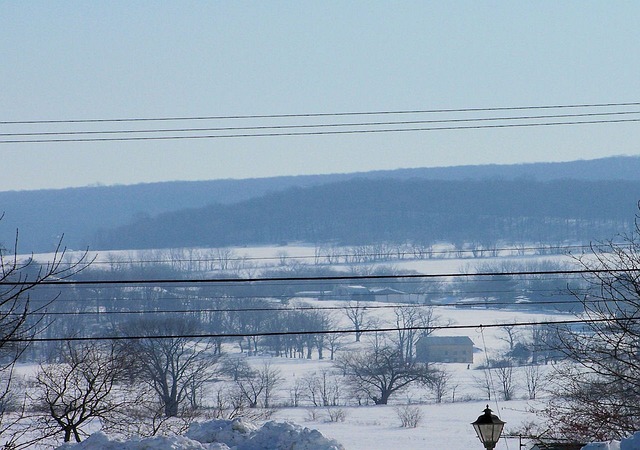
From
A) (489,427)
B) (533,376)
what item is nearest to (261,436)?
(489,427)

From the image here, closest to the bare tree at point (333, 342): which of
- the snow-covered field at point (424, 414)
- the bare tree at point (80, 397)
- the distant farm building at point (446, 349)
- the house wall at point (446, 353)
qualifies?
the snow-covered field at point (424, 414)

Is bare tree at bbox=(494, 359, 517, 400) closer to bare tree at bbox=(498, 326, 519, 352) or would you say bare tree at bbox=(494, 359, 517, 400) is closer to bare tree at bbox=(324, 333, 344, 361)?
bare tree at bbox=(498, 326, 519, 352)

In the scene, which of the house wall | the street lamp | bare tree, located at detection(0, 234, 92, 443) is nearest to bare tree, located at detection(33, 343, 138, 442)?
bare tree, located at detection(0, 234, 92, 443)

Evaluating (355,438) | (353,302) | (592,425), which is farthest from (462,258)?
(592,425)

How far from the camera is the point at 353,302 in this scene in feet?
355

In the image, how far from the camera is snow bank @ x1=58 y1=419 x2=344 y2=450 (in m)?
14.0

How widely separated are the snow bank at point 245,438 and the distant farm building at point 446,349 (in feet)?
223

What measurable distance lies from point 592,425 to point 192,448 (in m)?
10.2

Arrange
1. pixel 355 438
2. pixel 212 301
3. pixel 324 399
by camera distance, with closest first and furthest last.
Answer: pixel 355 438, pixel 324 399, pixel 212 301

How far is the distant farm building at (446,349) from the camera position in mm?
85188

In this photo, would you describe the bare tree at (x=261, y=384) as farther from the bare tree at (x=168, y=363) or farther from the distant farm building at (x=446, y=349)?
the distant farm building at (x=446, y=349)

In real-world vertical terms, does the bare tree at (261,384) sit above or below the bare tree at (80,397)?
below

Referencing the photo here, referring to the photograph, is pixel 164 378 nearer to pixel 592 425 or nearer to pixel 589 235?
pixel 592 425

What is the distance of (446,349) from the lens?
8856 cm
